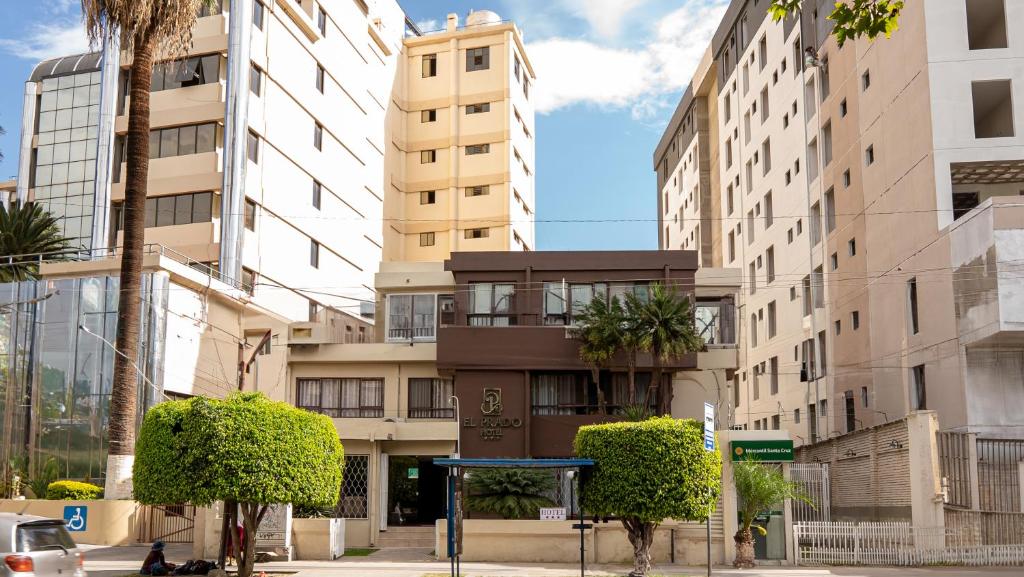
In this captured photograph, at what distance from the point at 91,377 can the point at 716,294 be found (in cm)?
2402

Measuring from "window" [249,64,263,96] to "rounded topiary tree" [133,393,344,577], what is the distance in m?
28.5

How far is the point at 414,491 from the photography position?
39.7m

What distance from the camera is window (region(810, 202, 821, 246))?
5256 cm

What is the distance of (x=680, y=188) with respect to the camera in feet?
285

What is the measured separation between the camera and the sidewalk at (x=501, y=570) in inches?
978

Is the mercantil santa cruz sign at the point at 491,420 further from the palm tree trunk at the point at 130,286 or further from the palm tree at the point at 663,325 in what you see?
the palm tree trunk at the point at 130,286

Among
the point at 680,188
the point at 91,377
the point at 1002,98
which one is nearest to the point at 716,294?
the point at 1002,98

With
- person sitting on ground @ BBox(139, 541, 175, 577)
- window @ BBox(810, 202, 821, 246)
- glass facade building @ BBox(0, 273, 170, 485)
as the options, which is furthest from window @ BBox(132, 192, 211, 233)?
window @ BBox(810, 202, 821, 246)

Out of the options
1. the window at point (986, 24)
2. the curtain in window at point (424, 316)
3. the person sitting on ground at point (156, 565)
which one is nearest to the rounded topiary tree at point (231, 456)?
the person sitting on ground at point (156, 565)

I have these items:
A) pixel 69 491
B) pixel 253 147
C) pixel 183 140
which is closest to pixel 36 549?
pixel 69 491

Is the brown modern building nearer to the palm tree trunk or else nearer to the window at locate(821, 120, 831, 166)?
the palm tree trunk

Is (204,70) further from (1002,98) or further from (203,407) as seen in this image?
(1002,98)

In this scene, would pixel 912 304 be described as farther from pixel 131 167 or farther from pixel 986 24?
pixel 131 167

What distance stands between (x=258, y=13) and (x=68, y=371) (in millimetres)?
20458
